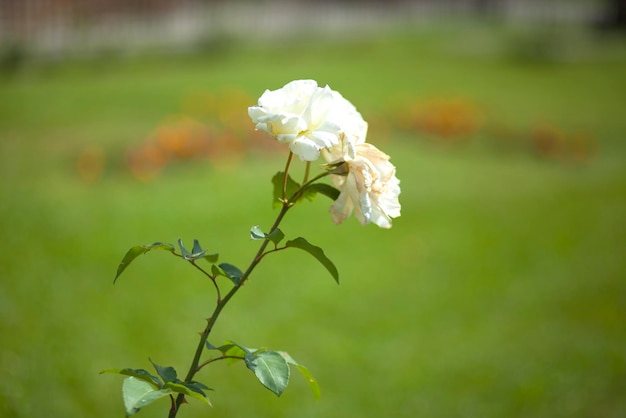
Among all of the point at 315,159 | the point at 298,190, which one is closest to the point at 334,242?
the point at 298,190

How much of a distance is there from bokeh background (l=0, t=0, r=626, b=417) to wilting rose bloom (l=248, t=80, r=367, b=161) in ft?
5.23

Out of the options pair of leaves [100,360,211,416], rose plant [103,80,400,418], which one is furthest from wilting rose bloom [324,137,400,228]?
pair of leaves [100,360,211,416]

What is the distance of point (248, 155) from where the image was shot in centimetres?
531

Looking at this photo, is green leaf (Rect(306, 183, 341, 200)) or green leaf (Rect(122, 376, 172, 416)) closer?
green leaf (Rect(122, 376, 172, 416))

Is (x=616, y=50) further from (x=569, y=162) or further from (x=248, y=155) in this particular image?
(x=248, y=155)

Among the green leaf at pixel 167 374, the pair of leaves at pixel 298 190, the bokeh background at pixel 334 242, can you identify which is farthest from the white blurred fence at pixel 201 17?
the green leaf at pixel 167 374

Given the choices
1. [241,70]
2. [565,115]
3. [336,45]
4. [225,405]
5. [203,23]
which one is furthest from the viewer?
[203,23]

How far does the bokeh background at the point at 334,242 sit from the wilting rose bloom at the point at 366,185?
1.54 metres

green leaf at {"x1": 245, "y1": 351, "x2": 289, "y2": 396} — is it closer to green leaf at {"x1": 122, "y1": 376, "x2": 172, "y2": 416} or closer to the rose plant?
the rose plant

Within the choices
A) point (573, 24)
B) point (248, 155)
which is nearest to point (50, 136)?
point (248, 155)

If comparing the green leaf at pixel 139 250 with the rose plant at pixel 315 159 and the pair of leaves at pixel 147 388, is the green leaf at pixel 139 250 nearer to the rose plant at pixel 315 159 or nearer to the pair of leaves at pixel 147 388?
the rose plant at pixel 315 159

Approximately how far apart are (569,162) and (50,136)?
3907mm

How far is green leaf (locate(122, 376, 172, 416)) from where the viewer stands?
952 mm

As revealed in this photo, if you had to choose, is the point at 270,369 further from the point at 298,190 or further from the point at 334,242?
the point at 334,242
